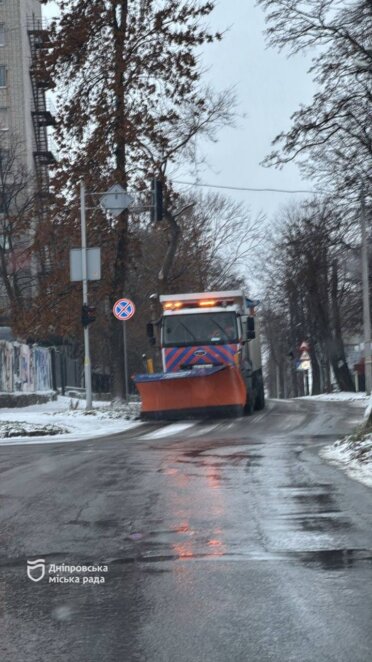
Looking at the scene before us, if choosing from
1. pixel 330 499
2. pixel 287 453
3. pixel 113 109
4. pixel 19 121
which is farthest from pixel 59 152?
pixel 19 121

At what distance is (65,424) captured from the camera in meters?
24.0

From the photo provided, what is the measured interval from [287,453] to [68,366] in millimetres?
36772

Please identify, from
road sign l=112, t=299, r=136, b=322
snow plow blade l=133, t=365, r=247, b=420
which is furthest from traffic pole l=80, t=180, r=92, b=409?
snow plow blade l=133, t=365, r=247, b=420

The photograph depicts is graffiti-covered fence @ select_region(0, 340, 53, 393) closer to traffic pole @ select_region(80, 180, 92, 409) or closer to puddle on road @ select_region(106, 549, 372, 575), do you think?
traffic pole @ select_region(80, 180, 92, 409)

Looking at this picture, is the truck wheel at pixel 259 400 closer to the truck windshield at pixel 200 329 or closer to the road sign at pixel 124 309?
the road sign at pixel 124 309

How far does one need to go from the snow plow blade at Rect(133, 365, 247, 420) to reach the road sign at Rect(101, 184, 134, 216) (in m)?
6.12

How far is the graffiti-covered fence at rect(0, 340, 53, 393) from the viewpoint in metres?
35.4

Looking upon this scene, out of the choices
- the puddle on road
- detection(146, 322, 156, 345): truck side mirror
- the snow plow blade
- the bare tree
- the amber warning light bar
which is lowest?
the puddle on road

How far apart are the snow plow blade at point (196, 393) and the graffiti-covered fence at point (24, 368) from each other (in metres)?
9.71

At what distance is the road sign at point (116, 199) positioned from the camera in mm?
29812

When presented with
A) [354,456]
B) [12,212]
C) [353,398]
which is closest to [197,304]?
[353,398]

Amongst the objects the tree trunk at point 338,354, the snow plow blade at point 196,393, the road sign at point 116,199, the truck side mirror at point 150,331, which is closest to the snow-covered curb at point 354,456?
the snow plow blade at point 196,393

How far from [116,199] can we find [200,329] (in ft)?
17.2

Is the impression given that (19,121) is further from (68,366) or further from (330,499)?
(330,499)
